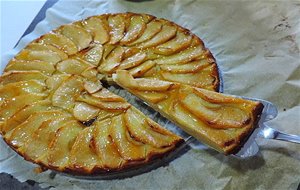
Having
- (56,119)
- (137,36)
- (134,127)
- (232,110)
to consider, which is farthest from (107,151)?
(137,36)

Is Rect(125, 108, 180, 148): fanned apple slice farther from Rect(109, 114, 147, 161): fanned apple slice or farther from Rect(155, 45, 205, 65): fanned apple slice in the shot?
Rect(155, 45, 205, 65): fanned apple slice

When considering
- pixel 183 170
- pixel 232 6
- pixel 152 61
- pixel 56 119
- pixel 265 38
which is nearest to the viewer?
pixel 183 170

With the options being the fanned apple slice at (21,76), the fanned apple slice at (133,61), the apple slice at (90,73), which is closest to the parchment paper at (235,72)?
the fanned apple slice at (21,76)

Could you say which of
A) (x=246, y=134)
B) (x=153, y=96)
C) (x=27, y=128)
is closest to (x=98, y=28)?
(x=153, y=96)

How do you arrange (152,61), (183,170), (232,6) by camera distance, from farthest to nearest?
(232,6) → (152,61) → (183,170)

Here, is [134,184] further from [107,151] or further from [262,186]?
[262,186]

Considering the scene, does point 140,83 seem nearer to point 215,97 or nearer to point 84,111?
point 84,111
